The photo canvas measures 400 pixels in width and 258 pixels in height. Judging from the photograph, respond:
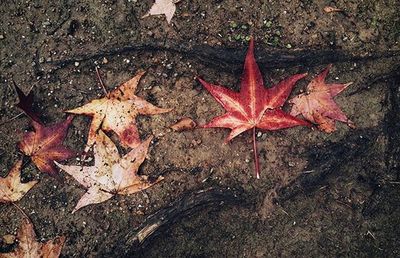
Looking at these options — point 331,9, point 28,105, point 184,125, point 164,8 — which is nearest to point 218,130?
point 184,125

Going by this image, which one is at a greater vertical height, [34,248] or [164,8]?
[164,8]

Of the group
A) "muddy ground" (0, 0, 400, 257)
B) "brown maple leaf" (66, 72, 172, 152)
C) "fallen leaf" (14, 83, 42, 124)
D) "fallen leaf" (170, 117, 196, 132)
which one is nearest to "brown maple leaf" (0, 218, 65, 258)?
"muddy ground" (0, 0, 400, 257)

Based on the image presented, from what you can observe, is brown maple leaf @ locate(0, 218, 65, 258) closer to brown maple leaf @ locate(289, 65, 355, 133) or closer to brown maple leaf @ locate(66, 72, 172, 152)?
brown maple leaf @ locate(66, 72, 172, 152)

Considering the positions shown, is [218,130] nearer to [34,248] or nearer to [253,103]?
[253,103]

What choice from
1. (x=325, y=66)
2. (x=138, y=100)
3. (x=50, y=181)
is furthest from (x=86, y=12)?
(x=325, y=66)

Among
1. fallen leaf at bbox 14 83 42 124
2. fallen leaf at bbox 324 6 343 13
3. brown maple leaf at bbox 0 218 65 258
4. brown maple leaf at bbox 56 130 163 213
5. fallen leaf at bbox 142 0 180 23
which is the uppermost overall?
fallen leaf at bbox 142 0 180 23
